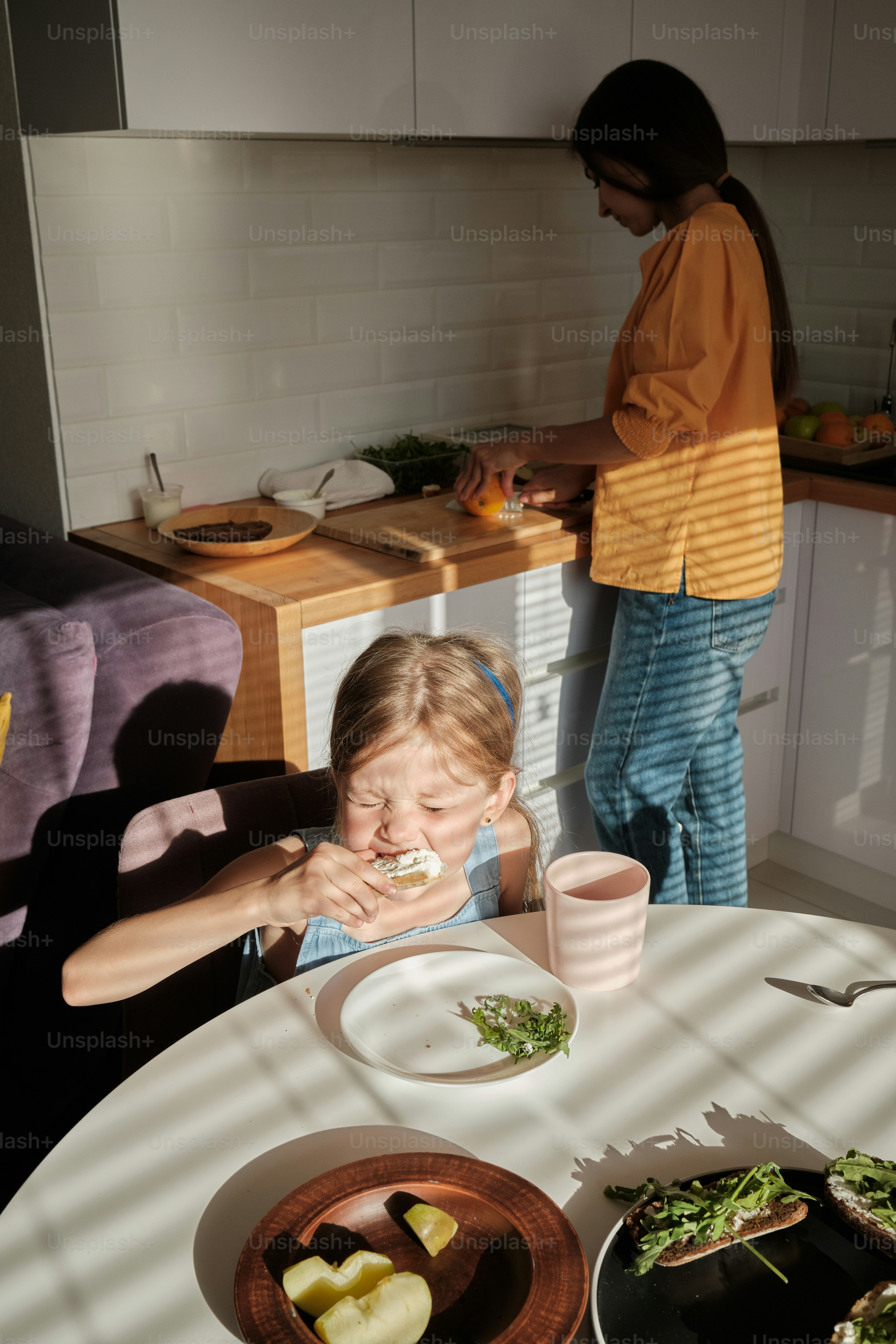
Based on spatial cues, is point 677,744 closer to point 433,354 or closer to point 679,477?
point 679,477

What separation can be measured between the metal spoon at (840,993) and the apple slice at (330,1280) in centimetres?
47

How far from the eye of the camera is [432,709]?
123cm

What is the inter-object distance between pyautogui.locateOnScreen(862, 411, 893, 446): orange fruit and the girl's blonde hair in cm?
161

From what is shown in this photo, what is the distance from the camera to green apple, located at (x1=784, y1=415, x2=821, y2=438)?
2623 millimetres

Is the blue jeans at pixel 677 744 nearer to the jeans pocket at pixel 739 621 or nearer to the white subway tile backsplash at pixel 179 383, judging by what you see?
the jeans pocket at pixel 739 621

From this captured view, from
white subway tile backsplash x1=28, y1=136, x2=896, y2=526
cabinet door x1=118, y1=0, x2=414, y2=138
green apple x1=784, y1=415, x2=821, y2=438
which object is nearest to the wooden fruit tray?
green apple x1=784, y1=415, x2=821, y2=438

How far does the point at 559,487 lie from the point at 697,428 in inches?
16.9

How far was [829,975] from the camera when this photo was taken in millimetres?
1048

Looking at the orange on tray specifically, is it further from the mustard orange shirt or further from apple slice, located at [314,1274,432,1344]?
apple slice, located at [314,1274,432,1344]

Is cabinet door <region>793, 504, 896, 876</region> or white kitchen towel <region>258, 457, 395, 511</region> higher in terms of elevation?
white kitchen towel <region>258, 457, 395, 511</region>

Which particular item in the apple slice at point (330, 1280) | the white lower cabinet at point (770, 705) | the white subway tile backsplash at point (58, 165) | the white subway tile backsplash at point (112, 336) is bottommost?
the white lower cabinet at point (770, 705)

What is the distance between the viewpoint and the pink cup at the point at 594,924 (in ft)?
3.27

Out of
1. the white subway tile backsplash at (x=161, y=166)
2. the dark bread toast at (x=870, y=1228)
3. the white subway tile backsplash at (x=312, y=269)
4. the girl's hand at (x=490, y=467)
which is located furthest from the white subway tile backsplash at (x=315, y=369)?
the dark bread toast at (x=870, y=1228)

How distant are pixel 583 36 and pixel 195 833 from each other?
5.62ft
